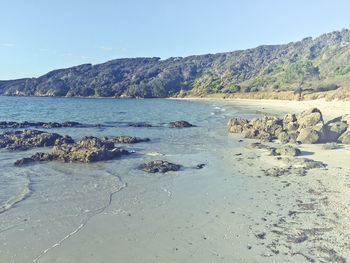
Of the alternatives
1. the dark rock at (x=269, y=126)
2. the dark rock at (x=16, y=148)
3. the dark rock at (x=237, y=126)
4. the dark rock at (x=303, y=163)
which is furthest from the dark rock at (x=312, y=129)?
the dark rock at (x=16, y=148)

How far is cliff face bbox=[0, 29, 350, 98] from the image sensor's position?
92.3 meters

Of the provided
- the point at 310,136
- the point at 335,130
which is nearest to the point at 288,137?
the point at 310,136

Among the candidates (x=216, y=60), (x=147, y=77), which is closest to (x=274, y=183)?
(x=147, y=77)

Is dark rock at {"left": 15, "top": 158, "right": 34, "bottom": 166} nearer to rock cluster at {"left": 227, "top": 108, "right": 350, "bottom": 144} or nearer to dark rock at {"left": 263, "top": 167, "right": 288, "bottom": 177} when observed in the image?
dark rock at {"left": 263, "top": 167, "right": 288, "bottom": 177}

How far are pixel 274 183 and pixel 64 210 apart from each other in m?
7.00

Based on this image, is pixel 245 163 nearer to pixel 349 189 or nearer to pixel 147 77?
pixel 349 189

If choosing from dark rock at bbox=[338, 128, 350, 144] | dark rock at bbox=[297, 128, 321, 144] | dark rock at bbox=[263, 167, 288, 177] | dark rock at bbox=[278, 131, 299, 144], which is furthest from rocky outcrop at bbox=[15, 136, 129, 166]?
dark rock at bbox=[338, 128, 350, 144]

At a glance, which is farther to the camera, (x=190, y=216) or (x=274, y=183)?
(x=274, y=183)

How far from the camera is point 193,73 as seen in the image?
138m

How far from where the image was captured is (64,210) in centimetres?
759

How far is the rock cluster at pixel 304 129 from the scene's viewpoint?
16875mm

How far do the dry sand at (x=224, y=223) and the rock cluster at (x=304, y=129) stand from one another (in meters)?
7.11

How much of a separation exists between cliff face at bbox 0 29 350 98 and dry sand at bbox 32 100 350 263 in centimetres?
7112

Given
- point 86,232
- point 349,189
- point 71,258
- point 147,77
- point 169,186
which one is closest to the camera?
point 71,258
